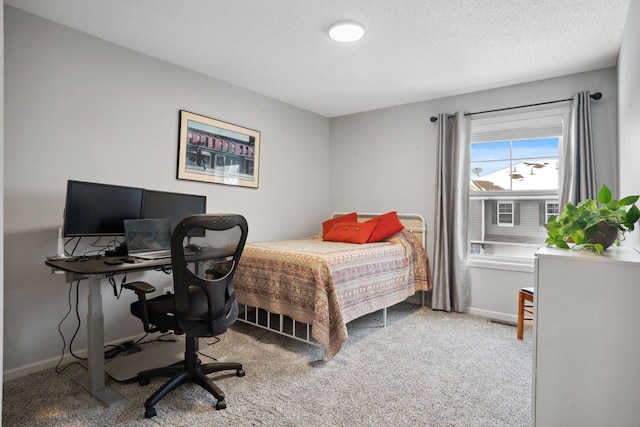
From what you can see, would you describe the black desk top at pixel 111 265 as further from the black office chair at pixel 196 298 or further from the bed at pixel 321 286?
the bed at pixel 321 286

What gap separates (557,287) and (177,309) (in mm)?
1819

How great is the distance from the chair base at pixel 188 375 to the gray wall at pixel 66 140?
2.95ft

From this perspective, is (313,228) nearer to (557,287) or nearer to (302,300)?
(302,300)

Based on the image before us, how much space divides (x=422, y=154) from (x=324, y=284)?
233 centimetres

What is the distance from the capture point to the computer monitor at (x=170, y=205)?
2672 millimetres

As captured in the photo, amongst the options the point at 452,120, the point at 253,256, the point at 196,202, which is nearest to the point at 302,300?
the point at 253,256

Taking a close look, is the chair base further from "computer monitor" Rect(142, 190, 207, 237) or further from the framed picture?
the framed picture

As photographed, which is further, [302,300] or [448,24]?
[302,300]

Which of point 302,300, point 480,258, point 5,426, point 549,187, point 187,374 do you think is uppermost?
point 549,187

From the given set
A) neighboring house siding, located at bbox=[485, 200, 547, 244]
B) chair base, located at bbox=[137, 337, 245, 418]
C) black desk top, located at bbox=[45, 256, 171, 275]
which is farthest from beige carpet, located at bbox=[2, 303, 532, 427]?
neighboring house siding, located at bbox=[485, 200, 547, 244]

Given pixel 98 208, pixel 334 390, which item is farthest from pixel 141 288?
pixel 334 390

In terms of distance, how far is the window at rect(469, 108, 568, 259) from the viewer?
138 inches

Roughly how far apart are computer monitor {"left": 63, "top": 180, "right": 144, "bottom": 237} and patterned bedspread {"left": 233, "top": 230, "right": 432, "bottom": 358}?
39.0 inches

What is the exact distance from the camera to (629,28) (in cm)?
220
